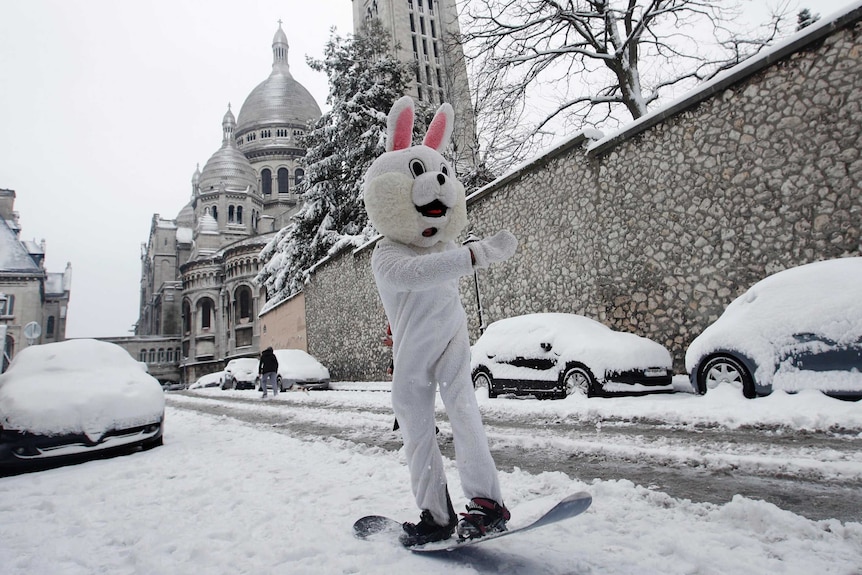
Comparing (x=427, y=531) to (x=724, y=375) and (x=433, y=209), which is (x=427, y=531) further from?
(x=724, y=375)

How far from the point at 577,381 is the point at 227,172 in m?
69.9

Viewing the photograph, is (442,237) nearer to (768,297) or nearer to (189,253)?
(768,297)

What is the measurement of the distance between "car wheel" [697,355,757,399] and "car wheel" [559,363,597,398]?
163 centimetres

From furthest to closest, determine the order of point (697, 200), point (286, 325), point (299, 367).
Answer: point (286, 325), point (299, 367), point (697, 200)

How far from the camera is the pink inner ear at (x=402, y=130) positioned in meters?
2.76

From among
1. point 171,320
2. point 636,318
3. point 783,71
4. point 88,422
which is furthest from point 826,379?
point 171,320

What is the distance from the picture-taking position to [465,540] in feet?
6.90

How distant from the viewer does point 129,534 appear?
284 centimetres

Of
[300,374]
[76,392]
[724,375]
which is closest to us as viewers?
[76,392]

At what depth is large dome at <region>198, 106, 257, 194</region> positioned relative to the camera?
2680 inches

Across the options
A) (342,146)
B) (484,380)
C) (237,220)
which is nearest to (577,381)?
(484,380)

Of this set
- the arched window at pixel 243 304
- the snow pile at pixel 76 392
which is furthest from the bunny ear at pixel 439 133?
the arched window at pixel 243 304

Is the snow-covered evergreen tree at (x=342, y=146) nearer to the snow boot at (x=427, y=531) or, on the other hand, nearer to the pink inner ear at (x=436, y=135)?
the pink inner ear at (x=436, y=135)

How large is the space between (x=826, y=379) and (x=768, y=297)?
1.17 m
